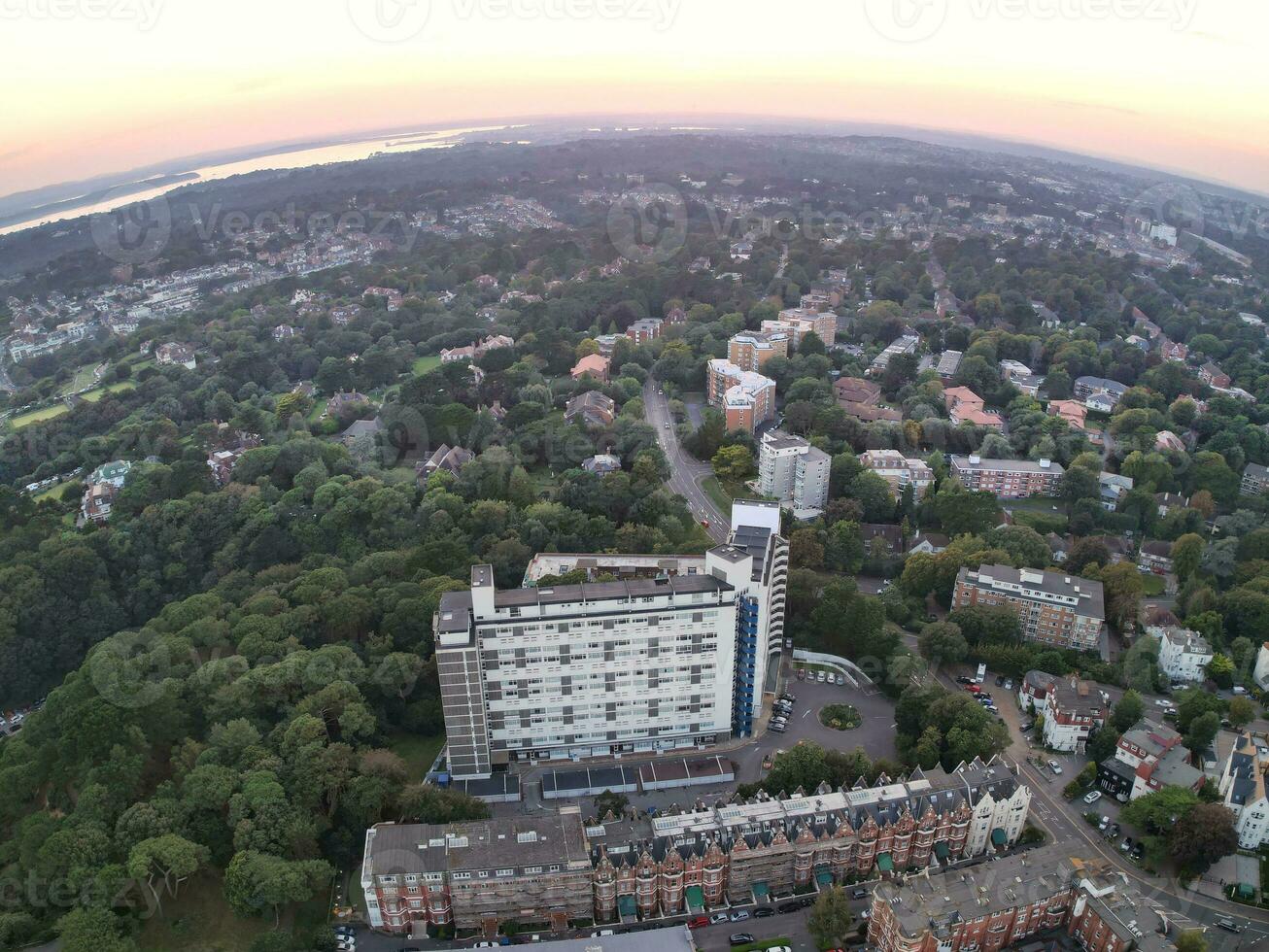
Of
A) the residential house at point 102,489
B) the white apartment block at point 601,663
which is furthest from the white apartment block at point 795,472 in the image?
the residential house at point 102,489

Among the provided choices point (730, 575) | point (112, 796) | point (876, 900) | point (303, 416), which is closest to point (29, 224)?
point (303, 416)

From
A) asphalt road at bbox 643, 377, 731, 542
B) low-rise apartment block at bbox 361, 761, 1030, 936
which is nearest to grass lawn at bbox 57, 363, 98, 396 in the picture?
asphalt road at bbox 643, 377, 731, 542

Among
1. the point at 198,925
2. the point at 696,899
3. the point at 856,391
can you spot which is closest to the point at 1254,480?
the point at 856,391

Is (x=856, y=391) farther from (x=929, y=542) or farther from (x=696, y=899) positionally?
(x=696, y=899)

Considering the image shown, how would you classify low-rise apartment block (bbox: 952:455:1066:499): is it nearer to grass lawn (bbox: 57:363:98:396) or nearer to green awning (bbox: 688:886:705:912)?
green awning (bbox: 688:886:705:912)

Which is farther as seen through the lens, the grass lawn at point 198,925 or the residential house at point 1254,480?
the residential house at point 1254,480

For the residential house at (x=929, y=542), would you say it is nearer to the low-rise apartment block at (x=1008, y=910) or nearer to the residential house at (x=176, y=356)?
the low-rise apartment block at (x=1008, y=910)

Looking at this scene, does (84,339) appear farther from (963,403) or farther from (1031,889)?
(1031,889)
